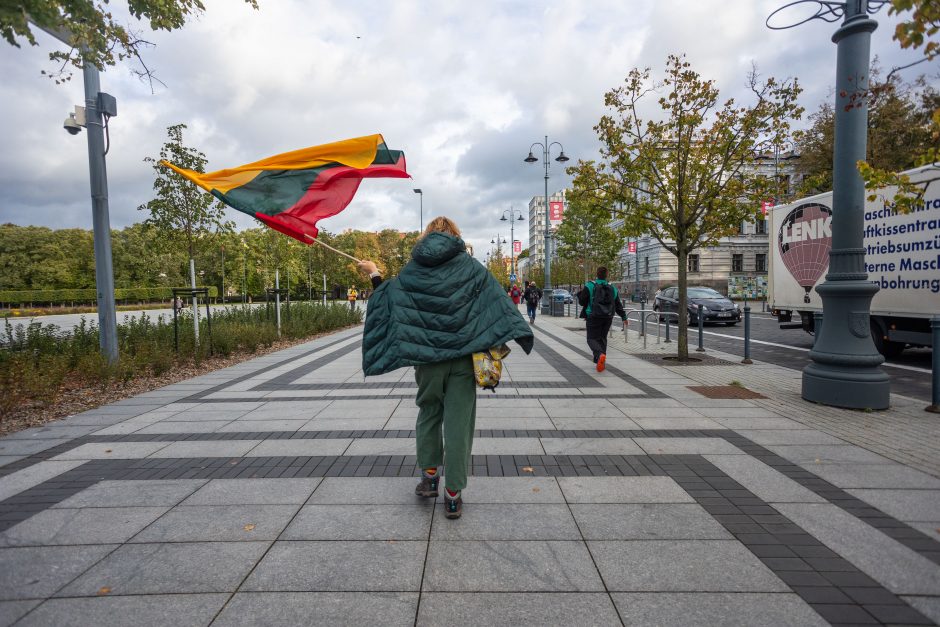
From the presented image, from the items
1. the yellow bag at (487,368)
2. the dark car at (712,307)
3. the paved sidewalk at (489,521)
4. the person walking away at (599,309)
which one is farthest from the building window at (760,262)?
the yellow bag at (487,368)

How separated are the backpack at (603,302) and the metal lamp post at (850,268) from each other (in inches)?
143

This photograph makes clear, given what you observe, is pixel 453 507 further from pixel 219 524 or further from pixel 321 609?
pixel 219 524

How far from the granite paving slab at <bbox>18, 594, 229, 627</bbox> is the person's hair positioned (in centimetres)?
230

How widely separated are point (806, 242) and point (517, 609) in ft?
43.9

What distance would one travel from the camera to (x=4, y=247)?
63719mm

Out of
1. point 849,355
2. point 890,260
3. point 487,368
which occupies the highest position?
point 890,260

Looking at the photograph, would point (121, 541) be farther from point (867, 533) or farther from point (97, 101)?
point (97, 101)

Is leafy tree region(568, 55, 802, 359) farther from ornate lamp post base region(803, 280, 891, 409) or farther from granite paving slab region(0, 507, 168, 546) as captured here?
granite paving slab region(0, 507, 168, 546)

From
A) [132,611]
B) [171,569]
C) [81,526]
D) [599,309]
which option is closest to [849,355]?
[599,309]

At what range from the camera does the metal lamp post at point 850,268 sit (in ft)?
19.7

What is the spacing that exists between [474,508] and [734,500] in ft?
5.82

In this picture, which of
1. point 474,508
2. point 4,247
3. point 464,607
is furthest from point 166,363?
point 4,247

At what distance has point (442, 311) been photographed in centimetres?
325

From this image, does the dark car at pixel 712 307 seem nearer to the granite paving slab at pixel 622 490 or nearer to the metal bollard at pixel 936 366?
the metal bollard at pixel 936 366
